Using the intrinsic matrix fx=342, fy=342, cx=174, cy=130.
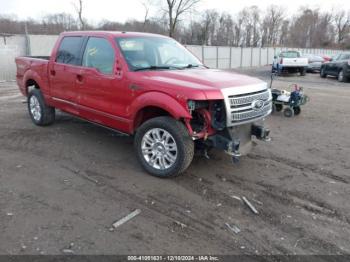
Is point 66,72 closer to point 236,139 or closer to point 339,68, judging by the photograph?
point 236,139

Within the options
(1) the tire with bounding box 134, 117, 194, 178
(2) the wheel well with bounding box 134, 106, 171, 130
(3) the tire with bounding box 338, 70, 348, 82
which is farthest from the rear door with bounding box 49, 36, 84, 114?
(3) the tire with bounding box 338, 70, 348, 82

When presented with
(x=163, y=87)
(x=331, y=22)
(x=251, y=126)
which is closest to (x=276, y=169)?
(x=251, y=126)

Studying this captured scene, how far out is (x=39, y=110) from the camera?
6.96 metres

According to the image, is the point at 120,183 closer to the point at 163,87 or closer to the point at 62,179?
the point at 62,179

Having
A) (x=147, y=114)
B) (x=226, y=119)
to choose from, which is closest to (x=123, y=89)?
(x=147, y=114)

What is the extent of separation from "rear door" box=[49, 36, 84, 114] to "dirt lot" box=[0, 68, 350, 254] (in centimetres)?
73

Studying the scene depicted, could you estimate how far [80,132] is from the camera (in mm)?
6719

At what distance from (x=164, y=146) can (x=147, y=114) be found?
0.62m

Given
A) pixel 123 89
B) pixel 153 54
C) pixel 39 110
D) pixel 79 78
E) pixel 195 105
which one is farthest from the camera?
pixel 39 110

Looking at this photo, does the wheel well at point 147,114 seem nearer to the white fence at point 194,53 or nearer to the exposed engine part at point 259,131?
the exposed engine part at point 259,131

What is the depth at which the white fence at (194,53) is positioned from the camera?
16.0m

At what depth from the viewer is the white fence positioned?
1603 centimetres

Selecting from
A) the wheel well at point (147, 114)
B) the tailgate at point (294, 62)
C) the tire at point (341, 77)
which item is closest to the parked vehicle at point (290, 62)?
the tailgate at point (294, 62)

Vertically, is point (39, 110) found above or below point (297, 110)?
above
